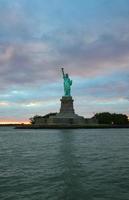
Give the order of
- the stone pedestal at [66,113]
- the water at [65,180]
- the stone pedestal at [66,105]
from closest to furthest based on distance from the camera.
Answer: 1. the water at [65,180]
2. the stone pedestal at [66,113]
3. the stone pedestal at [66,105]

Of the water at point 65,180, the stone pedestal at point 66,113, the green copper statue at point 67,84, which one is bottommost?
the water at point 65,180

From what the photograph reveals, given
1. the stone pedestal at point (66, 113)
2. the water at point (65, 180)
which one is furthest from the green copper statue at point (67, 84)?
the water at point (65, 180)

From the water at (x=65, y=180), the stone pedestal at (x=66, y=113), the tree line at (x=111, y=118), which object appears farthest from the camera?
the tree line at (x=111, y=118)

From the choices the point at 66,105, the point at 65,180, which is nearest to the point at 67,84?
the point at 66,105

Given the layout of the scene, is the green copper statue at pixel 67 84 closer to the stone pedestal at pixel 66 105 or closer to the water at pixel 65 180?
the stone pedestal at pixel 66 105

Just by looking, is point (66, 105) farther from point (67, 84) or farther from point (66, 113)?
point (67, 84)

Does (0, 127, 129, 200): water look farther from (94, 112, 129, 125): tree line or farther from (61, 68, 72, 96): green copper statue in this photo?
(94, 112, 129, 125): tree line

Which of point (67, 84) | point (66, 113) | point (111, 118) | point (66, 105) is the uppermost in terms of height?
point (67, 84)

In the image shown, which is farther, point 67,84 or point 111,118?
point 111,118

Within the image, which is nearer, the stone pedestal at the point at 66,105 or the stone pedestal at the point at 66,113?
the stone pedestal at the point at 66,113

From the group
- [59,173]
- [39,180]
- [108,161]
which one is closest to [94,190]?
[39,180]

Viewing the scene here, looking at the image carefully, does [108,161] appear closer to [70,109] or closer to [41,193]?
[41,193]

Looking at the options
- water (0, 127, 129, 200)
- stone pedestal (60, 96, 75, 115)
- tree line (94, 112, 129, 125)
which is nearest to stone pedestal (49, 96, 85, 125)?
stone pedestal (60, 96, 75, 115)

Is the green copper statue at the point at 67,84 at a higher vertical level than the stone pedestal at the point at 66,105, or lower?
higher
